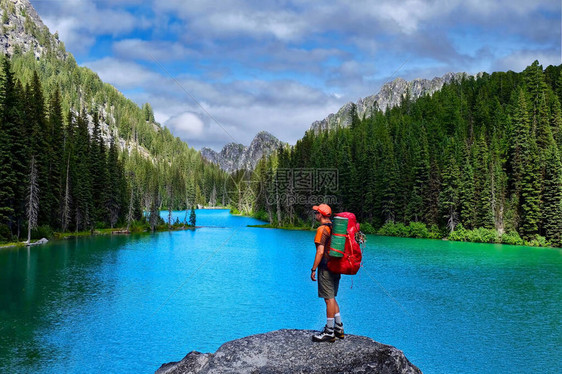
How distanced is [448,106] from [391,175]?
34.8m

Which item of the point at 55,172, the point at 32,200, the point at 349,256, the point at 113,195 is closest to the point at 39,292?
the point at 32,200

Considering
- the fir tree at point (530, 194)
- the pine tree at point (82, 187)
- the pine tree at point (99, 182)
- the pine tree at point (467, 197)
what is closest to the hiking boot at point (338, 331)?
the fir tree at point (530, 194)

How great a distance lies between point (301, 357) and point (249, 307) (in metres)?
19.0

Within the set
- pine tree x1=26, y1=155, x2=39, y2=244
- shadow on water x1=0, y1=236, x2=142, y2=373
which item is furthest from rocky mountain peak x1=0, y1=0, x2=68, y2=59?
shadow on water x1=0, y1=236, x2=142, y2=373

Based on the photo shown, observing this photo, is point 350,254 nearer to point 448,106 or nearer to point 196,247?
point 196,247

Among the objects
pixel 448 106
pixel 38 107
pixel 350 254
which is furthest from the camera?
pixel 448 106

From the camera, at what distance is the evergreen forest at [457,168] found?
65.2 meters

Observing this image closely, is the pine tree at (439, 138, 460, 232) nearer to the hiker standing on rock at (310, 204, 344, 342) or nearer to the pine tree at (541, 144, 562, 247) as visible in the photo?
the pine tree at (541, 144, 562, 247)

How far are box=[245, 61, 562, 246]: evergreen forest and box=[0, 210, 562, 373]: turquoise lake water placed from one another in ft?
54.1

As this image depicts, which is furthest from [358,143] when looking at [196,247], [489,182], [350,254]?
[350,254]

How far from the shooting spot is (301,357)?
9445mm

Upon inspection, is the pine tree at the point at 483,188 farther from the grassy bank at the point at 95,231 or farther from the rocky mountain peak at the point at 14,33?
the rocky mountain peak at the point at 14,33

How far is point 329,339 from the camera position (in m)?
10.1

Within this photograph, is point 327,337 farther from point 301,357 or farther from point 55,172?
point 55,172
